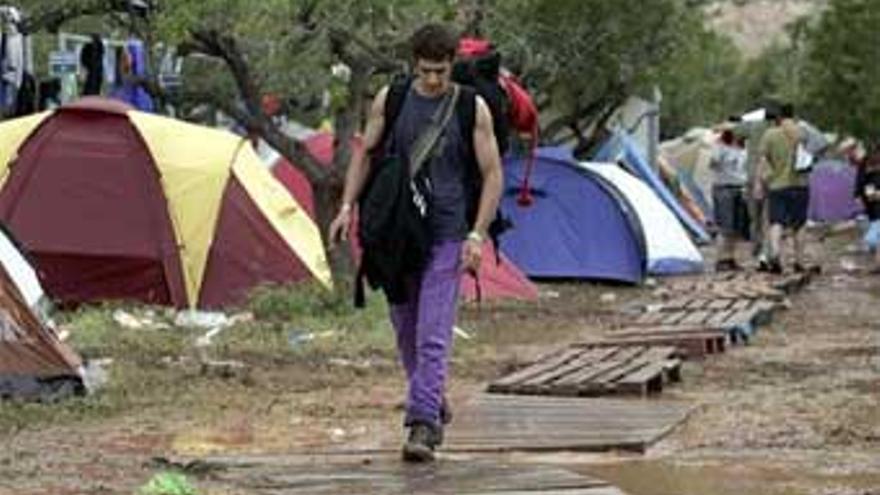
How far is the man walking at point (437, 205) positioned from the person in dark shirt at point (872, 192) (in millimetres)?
15851

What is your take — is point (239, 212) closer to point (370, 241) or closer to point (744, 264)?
point (370, 241)

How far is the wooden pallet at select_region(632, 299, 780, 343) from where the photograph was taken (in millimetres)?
13672

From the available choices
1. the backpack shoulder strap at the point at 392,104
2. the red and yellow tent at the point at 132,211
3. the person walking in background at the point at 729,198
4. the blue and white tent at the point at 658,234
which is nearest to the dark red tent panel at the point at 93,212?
the red and yellow tent at the point at 132,211

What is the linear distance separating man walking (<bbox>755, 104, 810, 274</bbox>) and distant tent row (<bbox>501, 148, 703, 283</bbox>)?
1423mm

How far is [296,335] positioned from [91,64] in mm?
5760

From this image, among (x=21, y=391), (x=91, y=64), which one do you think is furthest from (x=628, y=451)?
(x=91, y=64)

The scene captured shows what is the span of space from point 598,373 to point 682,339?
2098 millimetres

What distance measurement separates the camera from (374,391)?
34.5 feet

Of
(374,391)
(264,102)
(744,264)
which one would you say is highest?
(264,102)

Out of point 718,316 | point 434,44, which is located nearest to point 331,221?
point 718,316

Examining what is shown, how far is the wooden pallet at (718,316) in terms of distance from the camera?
44.9 feet

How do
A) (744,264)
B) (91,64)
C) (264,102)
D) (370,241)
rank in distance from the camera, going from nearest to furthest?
(370,241)
(264,102)
(91,64)
(744,264)

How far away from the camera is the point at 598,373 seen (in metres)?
10.6

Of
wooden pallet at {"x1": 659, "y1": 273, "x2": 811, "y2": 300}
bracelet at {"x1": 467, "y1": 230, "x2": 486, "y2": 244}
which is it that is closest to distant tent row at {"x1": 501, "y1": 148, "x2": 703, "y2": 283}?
wooden pallet at {"x1": 659, "y1": 273, "x2": 811, "y2": 300}
